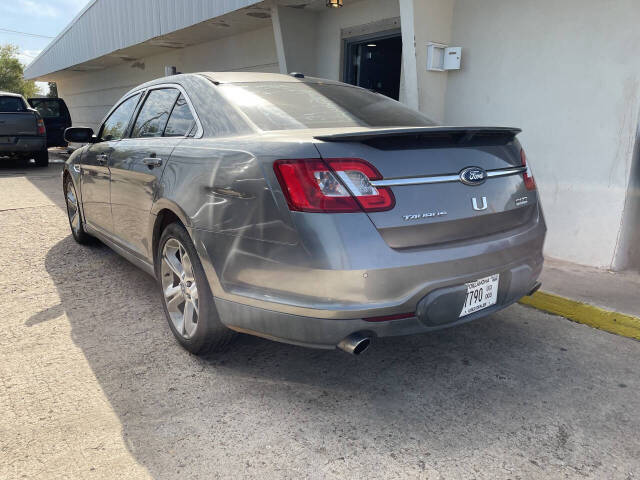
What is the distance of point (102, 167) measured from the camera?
3.67 m

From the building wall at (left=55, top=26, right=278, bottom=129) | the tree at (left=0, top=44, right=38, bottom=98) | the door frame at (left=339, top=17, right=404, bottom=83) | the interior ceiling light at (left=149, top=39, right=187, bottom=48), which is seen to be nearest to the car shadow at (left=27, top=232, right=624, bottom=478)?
the door frame at (left=339, top=17, right=404, bottom=83)

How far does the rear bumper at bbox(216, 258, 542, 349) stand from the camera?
1934mm

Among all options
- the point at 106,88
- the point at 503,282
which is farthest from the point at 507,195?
the point at 106,88

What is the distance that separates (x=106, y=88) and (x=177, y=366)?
18951 mm

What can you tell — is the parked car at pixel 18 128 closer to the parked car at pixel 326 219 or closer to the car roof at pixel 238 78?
the car roof at pixel 238 78

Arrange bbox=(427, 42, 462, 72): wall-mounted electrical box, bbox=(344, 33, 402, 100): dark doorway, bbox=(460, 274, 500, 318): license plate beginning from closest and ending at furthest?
bbox=(460, 274, 500, 318): license plate < bbox=(427, 42, 462, 72): wall-mounted electrical box < bbox=(344, 33, 402, 100): dark doorway

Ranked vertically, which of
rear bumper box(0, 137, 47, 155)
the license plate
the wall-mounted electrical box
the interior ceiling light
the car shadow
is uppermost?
the interior ceiling light

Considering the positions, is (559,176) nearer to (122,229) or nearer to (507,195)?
(507,195)

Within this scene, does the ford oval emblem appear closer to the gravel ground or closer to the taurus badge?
the taurus badge

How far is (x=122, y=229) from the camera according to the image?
3.41 meters

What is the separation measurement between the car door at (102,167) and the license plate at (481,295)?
268 cm

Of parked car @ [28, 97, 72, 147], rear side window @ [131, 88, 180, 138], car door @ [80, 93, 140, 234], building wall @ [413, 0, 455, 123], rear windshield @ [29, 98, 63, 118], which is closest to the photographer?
rear side window @ [131, 88, 180, 138]

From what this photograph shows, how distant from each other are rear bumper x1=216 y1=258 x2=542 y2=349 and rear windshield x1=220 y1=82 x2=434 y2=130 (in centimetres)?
90

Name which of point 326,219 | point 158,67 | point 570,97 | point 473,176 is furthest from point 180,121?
point 158,67
